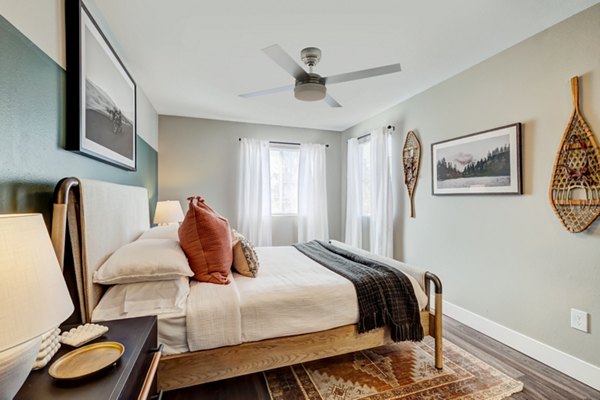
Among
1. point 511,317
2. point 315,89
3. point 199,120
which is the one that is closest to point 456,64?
point 315,89

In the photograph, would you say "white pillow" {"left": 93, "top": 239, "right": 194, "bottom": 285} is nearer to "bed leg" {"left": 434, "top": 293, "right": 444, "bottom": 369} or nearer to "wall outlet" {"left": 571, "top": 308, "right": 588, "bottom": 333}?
"bed leg" {"left": 434, "top": 293, "right": 444, "bottom": 369}

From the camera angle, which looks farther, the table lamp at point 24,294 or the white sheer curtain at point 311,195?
the white sheer curtain at point 311,195

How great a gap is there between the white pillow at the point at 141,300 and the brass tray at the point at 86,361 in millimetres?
433

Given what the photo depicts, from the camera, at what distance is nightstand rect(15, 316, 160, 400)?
30.4 inches

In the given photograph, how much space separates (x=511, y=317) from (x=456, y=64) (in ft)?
7.53

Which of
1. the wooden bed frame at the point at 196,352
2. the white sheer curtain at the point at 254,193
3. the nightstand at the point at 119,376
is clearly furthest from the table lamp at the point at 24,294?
the white sheer curtain at the point at 254,193

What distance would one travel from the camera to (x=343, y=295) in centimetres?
179

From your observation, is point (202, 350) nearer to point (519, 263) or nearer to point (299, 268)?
point (299, 268)

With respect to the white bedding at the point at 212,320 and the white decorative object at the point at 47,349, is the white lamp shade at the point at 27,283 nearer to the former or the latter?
the white decorative object at the point at 47,349

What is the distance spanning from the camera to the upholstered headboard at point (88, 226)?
124cm

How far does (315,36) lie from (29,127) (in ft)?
6.02

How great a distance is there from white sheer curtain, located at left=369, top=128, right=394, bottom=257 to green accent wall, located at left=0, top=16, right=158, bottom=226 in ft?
10.6

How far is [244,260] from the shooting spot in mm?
2045

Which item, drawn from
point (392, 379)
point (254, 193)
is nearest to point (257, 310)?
point (392, 379)
